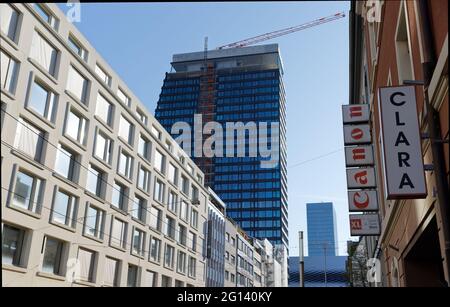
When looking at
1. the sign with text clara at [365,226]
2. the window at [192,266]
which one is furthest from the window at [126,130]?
the sign with text clara at [365,226]

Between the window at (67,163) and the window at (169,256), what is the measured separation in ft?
62.9

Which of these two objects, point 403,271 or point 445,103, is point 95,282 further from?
point 445,103

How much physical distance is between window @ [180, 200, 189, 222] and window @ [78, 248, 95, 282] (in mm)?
21206

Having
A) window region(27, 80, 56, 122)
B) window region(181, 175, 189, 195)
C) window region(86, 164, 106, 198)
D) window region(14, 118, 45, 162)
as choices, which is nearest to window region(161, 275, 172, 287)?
window region(181, 175, 189, 195)

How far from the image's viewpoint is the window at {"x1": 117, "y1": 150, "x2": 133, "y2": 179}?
44375 mm

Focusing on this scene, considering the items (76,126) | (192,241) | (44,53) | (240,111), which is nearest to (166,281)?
(192,241)

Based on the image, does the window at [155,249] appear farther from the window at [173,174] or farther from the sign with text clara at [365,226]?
the sign with text clara at [365,226]

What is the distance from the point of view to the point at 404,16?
10.3 metres

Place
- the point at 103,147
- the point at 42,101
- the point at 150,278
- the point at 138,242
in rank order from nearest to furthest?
the point at 42,101
the point at 103,147
the point at 138,242
the point at 150,278

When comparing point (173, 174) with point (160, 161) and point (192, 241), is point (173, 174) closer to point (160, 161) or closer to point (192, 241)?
point (160, 161)

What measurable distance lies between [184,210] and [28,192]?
30.3 metres

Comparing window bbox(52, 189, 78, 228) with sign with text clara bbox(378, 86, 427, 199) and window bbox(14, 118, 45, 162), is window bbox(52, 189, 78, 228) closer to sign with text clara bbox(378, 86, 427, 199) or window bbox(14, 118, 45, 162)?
window bbox(14, 118, 45, 162)

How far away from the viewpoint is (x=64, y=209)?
34.6 meters
